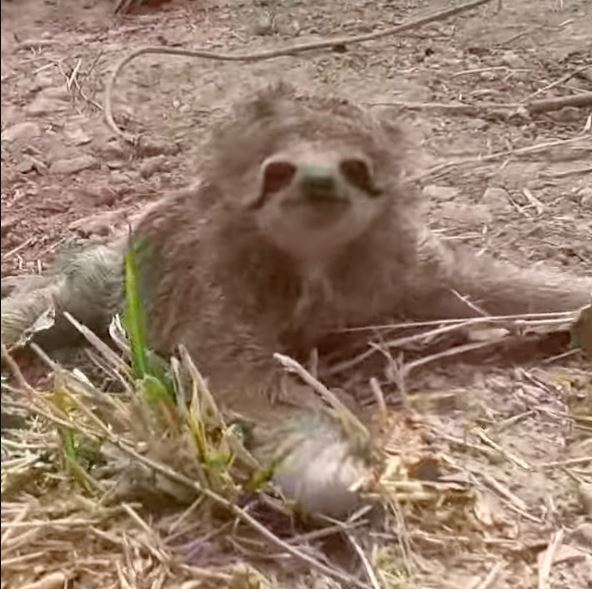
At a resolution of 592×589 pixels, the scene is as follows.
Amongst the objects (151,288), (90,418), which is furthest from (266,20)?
(90,418)

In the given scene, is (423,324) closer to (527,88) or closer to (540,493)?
(540,493)

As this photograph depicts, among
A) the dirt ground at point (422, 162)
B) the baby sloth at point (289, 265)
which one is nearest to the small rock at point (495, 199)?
the dirt ground at point (422, 162)

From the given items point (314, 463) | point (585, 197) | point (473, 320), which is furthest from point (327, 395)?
point (585, 197)

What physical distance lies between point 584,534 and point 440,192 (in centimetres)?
27

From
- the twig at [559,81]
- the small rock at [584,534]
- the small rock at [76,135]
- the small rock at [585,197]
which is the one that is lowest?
the small rock at [584,534]

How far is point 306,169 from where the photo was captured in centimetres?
77

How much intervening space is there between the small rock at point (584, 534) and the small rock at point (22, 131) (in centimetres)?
48

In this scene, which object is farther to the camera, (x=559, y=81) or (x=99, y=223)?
(x=559, y=81)

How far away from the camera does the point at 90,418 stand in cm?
92

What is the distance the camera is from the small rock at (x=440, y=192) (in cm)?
96

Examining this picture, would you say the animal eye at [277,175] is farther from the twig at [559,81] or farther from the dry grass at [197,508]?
the twig at [559,81]

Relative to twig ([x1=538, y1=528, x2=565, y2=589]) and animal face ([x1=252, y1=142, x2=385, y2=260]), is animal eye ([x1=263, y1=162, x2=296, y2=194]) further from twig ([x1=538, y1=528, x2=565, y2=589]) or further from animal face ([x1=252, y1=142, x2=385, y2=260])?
twig ([x1=538, y1=528, x2=565, y2=589])

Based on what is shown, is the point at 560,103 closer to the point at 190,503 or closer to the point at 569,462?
the point at 569,462

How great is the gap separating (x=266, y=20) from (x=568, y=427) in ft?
1.29
